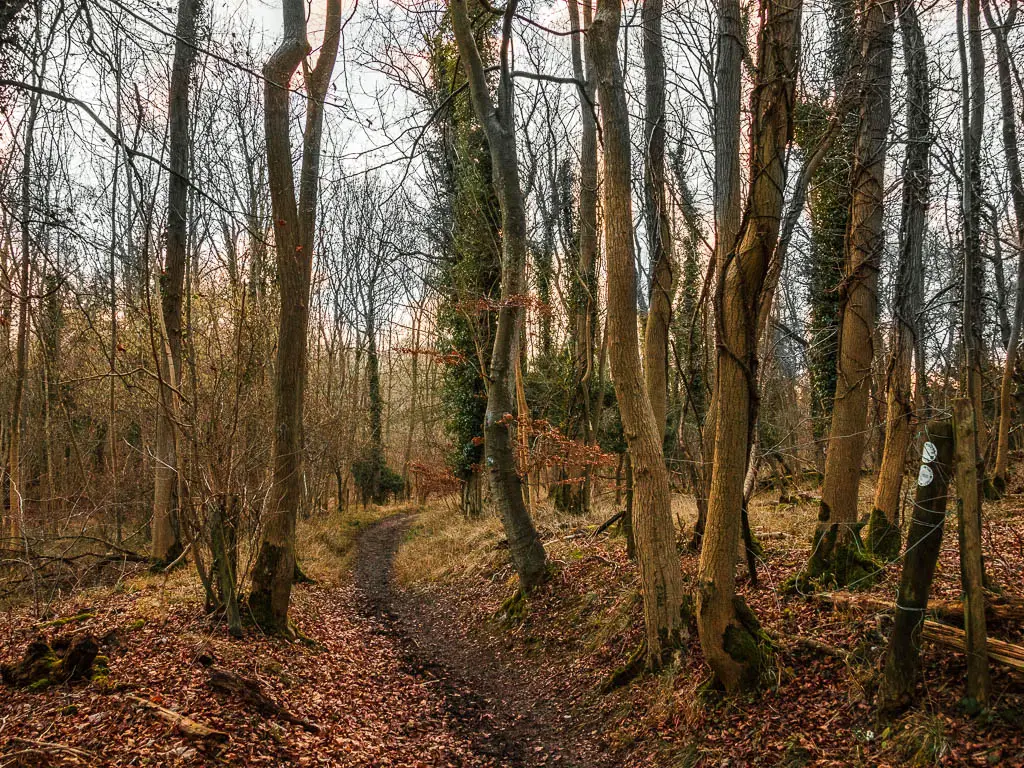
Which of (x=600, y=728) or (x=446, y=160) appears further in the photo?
(x=446, y=160)

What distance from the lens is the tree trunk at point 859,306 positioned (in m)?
5.82

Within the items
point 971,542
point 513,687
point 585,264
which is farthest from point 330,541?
point 971,542

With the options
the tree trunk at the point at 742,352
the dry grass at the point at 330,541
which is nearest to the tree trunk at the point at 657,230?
the tree trunk at the point at 742,352

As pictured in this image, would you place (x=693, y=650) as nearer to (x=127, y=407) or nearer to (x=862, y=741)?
(x=862, y=741)

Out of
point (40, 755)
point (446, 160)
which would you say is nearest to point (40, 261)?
point (446, 160)

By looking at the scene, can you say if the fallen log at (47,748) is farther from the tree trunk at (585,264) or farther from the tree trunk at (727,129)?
the tree trunk at (585,264)

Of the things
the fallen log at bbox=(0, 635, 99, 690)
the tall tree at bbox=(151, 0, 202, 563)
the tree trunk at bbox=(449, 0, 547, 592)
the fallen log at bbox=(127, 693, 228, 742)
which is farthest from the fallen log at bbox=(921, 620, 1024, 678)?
the tall tree at bbox=(151, 0, 202, 563)

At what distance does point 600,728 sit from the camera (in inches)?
215

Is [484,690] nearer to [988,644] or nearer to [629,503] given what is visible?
[629,503]

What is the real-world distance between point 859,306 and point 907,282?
0.53 metres

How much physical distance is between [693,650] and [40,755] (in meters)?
4.74

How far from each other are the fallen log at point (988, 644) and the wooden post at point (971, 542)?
0.48ft

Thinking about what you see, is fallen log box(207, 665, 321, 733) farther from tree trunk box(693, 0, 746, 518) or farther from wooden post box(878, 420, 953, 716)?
wooden post box(878, 420, 953, 716)

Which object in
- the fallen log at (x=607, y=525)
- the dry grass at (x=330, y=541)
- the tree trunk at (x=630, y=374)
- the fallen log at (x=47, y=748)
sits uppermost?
the tree trunk at (x=630, y=374)
